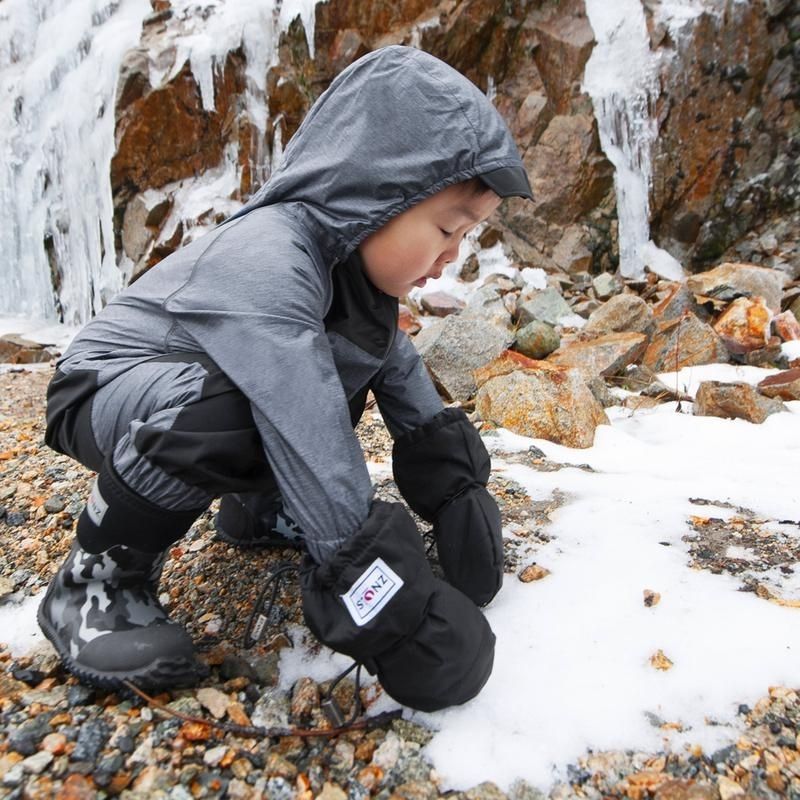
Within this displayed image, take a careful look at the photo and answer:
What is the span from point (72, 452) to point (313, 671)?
2.24 ft

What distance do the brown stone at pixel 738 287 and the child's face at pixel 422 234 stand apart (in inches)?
194

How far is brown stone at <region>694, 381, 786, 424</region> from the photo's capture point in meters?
2.96

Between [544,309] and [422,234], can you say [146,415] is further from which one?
[544,309]

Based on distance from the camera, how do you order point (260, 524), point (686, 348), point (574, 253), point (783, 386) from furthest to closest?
point (574, 253) → point (686, 348) → point (783, 386) → point (260, 524)

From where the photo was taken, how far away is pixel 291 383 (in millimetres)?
991

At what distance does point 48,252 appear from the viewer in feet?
32.4

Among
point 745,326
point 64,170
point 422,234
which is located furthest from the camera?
point 64,170

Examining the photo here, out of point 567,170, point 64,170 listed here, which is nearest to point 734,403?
point 567,170

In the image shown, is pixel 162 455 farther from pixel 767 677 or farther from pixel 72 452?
pixel 767 677

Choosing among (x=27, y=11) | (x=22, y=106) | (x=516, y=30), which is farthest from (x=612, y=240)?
(x=27, y=11)

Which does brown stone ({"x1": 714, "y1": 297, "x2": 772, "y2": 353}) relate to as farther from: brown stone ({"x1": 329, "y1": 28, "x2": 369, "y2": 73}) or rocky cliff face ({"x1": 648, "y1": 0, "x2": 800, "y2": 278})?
brown stone ({"x1": 329, "y1": 28, "x2": 369, "y2": 73})

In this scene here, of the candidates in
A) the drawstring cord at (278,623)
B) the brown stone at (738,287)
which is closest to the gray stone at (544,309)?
the brown stone at (738,287)

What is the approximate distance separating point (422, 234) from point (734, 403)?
2.45 m

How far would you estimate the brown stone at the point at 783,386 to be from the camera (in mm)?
3338
